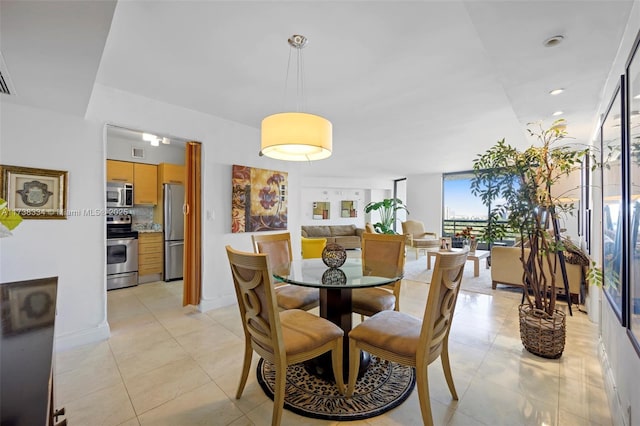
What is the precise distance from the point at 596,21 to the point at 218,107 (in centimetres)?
320

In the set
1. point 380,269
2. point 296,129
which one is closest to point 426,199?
point 380,269

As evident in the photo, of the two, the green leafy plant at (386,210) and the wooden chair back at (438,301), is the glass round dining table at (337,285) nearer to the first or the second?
the wooden chair back at (438,301)

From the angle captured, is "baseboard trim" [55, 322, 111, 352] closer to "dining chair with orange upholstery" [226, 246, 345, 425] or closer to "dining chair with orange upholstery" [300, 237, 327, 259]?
"dining chair with orange upholstery" [226, 246, 345, 425]

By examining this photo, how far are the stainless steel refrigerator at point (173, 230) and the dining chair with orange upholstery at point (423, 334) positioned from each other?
4033 millimetres

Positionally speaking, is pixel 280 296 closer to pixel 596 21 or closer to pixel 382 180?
pixel 596 21

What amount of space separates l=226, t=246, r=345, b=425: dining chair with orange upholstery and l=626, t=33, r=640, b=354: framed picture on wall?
58.8 inches

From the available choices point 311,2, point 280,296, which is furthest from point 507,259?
point 311,2

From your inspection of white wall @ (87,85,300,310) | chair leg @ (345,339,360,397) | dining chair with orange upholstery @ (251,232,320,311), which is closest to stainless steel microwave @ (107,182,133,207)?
white wall @ (87,85,300,310)

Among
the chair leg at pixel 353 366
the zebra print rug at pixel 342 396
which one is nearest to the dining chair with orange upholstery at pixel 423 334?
the chair leg at pixel 353 366

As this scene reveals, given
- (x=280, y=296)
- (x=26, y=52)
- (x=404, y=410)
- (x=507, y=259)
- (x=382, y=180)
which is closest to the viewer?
(x=26, y=52)

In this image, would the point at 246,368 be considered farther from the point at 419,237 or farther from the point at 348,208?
the point at 348,208

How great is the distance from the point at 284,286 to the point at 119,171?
3.69 meters

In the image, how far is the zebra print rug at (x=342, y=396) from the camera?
167 cm

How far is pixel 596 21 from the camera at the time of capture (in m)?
1.48
